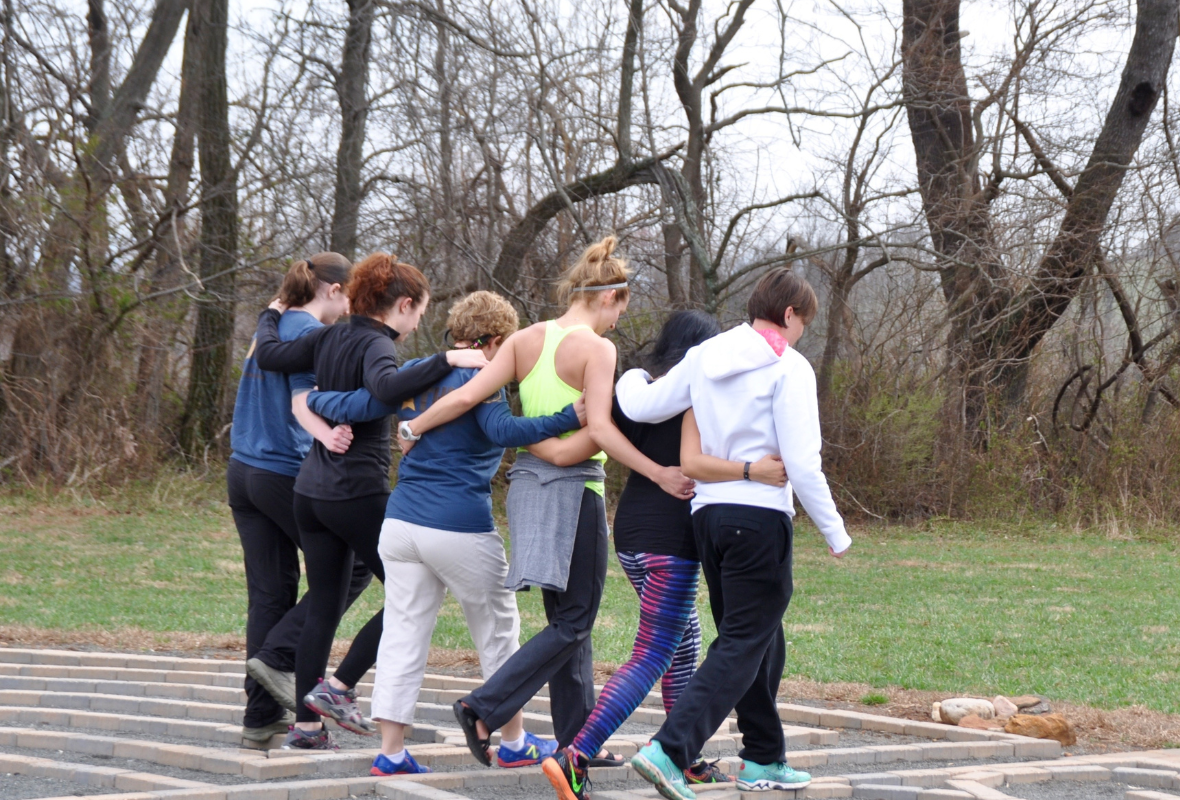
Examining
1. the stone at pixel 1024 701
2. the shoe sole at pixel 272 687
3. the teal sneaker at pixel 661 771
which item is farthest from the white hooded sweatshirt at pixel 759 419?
the stone at pixel 1024 701

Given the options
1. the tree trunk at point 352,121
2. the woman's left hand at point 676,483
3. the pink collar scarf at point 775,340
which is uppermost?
the tree trunk at point 352,121

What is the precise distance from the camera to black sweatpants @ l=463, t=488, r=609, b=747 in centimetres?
373

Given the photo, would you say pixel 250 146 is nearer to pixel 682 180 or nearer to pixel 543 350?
pixel 682 180

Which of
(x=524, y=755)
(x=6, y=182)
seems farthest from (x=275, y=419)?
(x=6, y=182)

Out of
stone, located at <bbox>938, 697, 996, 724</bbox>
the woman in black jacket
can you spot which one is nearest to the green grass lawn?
stone, located at <bbox>938, 697, 996, 724</bbox>

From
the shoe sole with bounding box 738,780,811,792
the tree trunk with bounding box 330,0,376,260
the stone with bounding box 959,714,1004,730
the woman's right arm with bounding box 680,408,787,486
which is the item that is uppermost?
the tree trunk with bounding box 330,0,376,260

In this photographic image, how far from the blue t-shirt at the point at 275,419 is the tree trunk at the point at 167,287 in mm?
11591

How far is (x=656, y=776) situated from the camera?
3.50m

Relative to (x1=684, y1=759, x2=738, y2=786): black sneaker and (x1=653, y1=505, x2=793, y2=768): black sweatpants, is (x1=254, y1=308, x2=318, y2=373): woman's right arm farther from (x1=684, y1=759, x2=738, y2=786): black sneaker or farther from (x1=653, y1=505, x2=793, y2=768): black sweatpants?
(x1=684, y1=759, x2=738, y2=786): black sneaker

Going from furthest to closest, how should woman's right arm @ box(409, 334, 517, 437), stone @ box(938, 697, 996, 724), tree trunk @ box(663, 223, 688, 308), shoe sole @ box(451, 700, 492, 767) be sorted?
tree trunk @ box(663, 223, 688, 308) < stone @ box(938, 697, 996, 724) < woman's right arm @ box(409, 334, 517, 437) < shoe sole @ box(451, 700, 492, 767)

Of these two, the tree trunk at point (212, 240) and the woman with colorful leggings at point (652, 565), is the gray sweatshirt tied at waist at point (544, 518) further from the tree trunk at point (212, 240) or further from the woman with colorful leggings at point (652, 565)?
the tree trunk at point (212, 240)

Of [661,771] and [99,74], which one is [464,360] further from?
[99,74]

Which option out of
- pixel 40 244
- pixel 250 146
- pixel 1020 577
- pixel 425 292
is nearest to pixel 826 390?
pixel 1020 577

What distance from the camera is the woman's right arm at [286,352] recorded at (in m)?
4.32
